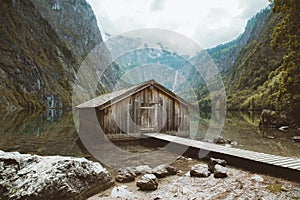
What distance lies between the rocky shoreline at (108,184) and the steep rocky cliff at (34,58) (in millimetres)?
60026

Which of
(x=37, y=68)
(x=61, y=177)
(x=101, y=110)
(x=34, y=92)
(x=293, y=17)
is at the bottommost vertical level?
(x=61, y=177)

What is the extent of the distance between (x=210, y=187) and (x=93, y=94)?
365 feet

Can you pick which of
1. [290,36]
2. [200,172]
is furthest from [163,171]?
[290,36]

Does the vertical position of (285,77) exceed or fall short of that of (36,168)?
it exceeds it

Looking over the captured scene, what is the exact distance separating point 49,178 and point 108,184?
2.13 meters

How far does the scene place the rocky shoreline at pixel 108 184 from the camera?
6332 millimetres

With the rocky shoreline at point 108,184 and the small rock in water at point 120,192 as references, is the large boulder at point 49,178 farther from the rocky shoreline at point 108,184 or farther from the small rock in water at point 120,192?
the small rock in water at point 120,192

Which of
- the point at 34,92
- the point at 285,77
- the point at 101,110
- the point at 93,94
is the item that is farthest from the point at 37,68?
the point at 285,77

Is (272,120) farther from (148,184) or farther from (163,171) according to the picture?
(148,184)

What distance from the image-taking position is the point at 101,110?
16.7m

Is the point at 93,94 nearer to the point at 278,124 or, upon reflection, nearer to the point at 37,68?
the point at 37,68

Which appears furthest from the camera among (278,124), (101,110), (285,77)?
(278,124)

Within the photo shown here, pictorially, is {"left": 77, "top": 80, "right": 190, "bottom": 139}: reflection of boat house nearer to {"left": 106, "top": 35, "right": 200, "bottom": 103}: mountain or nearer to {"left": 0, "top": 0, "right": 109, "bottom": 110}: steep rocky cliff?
{"left": 106, "top": 35, "right": 200, "bottom": 103}: mountain

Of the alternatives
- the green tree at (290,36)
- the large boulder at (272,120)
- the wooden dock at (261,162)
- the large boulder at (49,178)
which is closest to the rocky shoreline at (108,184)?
the large boulder at (49,178)
